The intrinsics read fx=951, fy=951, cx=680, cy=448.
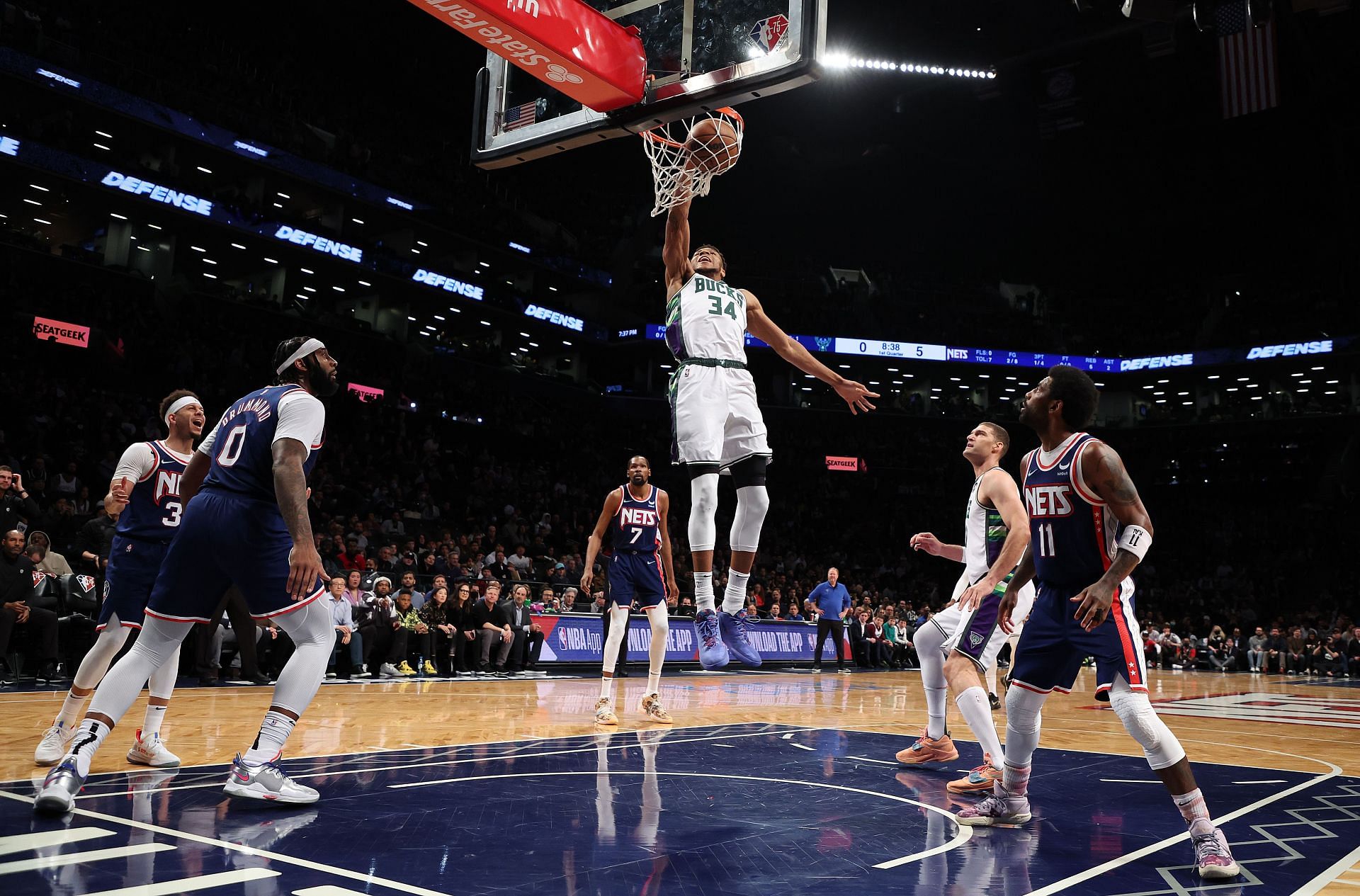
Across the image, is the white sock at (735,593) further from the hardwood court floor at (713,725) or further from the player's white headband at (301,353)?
the player's white headband at (301,353)

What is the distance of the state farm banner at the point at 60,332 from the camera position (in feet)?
68.7

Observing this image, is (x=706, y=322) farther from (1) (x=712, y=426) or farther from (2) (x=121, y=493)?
(2) (x=121, y=493)

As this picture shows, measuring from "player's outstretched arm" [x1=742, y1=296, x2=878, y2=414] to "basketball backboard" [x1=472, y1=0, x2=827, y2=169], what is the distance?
1.25 meters

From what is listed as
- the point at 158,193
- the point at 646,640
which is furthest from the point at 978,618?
the point at 158,193

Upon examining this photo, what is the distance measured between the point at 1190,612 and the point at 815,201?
20.2 m

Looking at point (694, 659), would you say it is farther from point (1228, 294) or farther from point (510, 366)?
point (1228, 294)

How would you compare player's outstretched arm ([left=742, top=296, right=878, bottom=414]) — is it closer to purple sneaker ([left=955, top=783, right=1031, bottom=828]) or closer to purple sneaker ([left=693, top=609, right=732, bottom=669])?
purple sneaker ([left=693, top=609, right=732, bottom=669])

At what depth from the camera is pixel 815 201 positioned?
1496 inches

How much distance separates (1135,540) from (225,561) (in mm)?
4384

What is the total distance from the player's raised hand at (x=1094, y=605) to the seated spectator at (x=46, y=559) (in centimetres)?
1048

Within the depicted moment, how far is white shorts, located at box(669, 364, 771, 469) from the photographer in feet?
17.4

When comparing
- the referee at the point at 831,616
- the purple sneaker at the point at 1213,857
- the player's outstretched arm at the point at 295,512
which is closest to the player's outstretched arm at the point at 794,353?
the player's outstretched arm at the point at 295,512

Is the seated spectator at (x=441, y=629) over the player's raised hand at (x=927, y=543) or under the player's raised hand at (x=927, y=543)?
under

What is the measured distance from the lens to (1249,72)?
2006 cm
